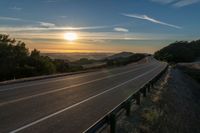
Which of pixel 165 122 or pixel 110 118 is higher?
pixel 110 118

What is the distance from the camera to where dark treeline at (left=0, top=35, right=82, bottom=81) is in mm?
41700

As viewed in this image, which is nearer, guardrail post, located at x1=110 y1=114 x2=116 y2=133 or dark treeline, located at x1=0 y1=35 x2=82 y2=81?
guardrail post, located at x1=110 y1=114 x2=116 y2=133

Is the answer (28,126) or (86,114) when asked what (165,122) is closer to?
(86,114)

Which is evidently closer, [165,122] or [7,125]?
[7,125]

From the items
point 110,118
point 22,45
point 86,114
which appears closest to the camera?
point 110,118

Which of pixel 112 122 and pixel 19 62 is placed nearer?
pixel 112 122

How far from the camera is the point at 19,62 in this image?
153ft

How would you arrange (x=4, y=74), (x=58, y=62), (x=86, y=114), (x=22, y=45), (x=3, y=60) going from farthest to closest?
(x=58, y=62)
(x=22, y=45)
(x=3, y=60)
(x=4, y=74)
(x=86, y=114)

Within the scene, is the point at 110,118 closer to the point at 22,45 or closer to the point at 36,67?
the point at 36,67

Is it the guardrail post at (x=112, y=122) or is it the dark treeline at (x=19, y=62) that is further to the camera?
the dark treeline at (x=19, y=62)

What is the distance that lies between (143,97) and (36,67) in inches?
1171

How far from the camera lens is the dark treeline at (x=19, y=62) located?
41700 millimetres

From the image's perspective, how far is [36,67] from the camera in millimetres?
46938

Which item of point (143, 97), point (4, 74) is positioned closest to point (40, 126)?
point (143, 97)
